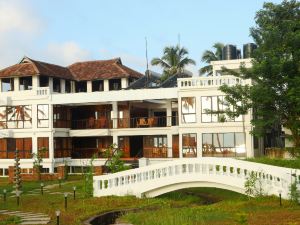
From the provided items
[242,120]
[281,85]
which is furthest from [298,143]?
[242,120]

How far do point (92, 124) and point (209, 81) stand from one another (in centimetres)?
1162

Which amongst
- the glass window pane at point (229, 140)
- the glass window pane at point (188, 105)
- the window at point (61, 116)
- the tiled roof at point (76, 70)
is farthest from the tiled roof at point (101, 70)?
the glass window pane at point (229, 140)

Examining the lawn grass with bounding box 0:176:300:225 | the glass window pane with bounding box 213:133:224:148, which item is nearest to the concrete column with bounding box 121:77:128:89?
the glass window pane with bounding box 213:133:224:148

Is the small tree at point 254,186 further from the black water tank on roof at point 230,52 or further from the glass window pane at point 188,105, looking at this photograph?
the black water tank on roof at point 230,52

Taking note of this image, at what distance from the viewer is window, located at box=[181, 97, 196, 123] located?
1497 inches

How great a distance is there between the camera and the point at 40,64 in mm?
46812

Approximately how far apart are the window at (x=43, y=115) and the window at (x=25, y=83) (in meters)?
3.85

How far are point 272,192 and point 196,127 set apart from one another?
52.4ft

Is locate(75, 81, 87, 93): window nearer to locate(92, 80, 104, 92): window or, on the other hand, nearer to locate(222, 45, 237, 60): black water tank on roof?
locate(92, 80, 104, 92): window

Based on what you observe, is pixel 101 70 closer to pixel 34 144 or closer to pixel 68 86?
pixel 68 86

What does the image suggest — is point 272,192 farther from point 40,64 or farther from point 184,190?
point 40,64

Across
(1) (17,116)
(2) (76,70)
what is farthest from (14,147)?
(2) (76,70)

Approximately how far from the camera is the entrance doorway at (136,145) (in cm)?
4422

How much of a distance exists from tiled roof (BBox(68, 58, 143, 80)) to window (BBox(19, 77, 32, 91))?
521 centimetres
